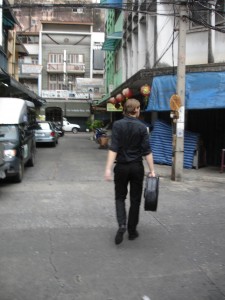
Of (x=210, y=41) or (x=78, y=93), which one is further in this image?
(x=78, y=93)

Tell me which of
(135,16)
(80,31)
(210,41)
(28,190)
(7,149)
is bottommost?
(28,190)

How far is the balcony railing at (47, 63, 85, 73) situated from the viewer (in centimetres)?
6544

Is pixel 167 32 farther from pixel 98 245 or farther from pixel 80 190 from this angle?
pixel 98 245

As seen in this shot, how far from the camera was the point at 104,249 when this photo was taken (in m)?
6.21

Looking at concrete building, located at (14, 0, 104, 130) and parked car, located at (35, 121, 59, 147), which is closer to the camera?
parked car, located at (35, 121, 59, 147)

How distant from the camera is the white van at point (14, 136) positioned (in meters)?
12.2

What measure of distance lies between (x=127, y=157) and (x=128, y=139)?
0.80ft

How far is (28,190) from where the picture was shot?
1137 cm

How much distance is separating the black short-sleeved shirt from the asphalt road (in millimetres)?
1207

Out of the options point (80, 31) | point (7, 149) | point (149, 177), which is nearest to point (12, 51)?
point (7, 149)

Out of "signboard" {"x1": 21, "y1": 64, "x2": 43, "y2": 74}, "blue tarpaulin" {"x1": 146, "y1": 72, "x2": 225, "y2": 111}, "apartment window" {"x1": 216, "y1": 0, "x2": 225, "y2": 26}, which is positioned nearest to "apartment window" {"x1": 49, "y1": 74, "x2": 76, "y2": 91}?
"signboard" {"x1": 21, "y1": 64, "x2": 43, "y2": 74}

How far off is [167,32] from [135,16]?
6558mm

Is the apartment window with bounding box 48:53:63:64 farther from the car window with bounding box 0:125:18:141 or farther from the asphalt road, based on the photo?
the asphalt road

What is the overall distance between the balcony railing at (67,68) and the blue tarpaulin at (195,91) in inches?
1992
